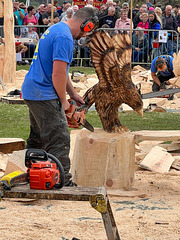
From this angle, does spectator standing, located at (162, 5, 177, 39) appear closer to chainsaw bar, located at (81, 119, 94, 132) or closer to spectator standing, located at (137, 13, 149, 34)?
spectator standing, located at (137, 13, 149, 34)

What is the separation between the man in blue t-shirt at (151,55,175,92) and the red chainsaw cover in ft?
23.0

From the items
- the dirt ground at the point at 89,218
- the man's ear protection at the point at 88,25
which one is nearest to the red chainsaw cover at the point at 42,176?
the dirt ground at the point at 89,218

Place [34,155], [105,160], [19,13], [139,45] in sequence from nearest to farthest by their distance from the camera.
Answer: [34,155], [105,160], [139,45], [19,13]

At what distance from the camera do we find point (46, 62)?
159 inches

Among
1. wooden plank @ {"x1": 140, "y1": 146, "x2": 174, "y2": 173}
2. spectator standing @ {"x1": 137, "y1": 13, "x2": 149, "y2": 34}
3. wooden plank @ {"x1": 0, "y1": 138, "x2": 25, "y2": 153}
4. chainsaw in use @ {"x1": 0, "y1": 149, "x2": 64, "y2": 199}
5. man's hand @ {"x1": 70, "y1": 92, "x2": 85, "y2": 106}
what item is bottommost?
wooden plank @ {"x1": 140, "y1": 146, "x2": 174, "y2": 173}

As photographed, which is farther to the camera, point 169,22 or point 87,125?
point 169,22

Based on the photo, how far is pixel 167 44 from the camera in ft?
48.6

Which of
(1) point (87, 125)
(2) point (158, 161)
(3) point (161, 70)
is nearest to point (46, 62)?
(1) point (87, 125)

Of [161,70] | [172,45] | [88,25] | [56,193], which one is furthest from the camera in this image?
[172,45]

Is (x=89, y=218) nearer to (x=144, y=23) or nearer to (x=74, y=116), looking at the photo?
(x=74, y=116)

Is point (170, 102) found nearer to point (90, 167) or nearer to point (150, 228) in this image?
point (90, 167)

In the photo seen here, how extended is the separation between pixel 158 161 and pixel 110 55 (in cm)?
165

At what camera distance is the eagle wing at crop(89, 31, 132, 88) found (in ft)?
14.6

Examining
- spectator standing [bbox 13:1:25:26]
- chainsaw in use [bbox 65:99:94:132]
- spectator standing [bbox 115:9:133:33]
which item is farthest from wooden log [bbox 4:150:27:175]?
spectator standing [bbox 13:1:25:26]
